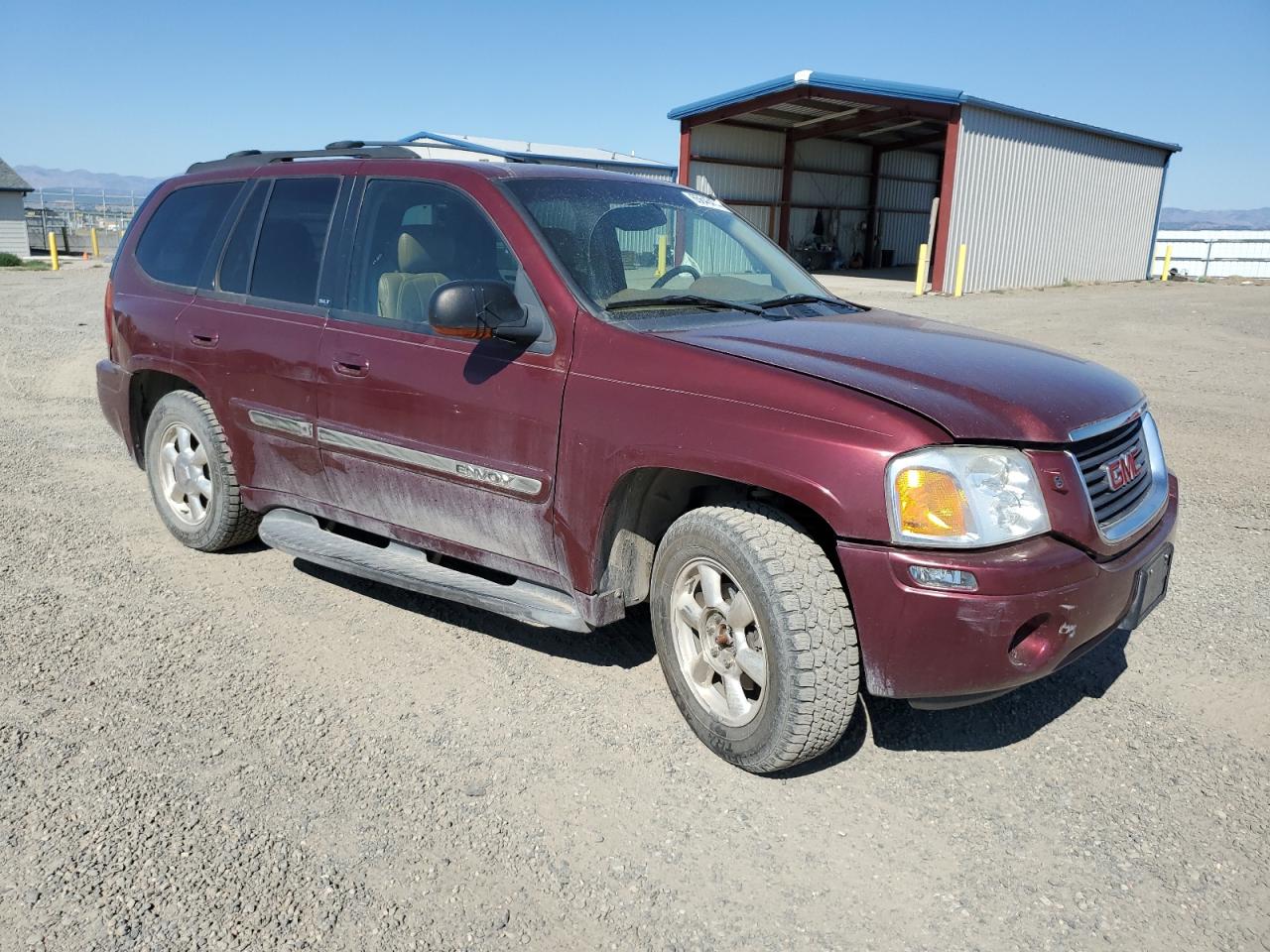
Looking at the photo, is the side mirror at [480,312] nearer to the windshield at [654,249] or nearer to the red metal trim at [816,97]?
the windshield at [654,249]

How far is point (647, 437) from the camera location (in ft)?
10.6

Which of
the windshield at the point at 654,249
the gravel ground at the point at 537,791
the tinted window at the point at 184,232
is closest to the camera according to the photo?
the gravel ground at the point at 537,791

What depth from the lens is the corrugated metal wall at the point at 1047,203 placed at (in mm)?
22859

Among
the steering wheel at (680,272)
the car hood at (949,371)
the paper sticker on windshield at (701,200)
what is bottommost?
the car hood at (949,371)

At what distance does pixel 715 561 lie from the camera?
3182mm

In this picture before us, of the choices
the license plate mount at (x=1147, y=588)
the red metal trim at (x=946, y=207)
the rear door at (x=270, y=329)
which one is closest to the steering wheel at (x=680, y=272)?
the rear door at (x=270, y=329)

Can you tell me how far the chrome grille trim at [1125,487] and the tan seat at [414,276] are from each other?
7.98ft

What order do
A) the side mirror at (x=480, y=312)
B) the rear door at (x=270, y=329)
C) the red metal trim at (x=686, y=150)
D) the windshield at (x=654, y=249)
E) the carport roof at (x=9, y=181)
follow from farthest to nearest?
the carport roof at (x=9, y=181), the red metal trim at (x=686, y=150), the rear door at (x=270, y=329), the windshield at (x=654, y=249), the side mirror at (x=480, y=312)

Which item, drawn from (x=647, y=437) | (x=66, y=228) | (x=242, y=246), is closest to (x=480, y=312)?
(x=647, y=437)

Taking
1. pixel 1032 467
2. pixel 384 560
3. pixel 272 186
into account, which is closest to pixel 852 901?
pixel 1032 467

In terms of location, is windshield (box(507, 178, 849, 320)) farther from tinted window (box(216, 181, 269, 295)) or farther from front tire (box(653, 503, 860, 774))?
tinted window (box(216, 181, 269, 295))

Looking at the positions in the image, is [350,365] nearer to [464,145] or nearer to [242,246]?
[242,246]

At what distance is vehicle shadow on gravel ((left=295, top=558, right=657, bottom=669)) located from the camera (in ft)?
13.5

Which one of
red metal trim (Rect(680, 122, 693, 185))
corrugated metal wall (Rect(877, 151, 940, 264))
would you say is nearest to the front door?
red metal trim (Rect(680, 122, 693, 185))
